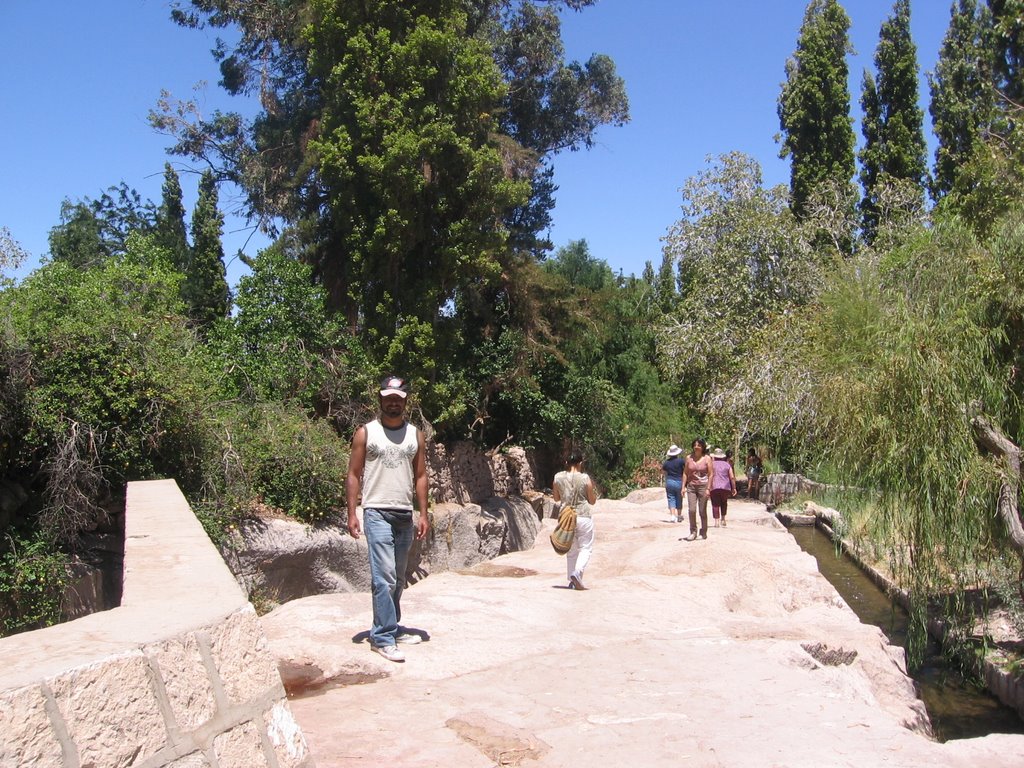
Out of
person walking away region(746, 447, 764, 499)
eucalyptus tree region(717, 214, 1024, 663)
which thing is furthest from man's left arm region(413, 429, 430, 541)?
person walking away region(746, 447, 764, 499)

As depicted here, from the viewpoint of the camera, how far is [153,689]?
266 cm

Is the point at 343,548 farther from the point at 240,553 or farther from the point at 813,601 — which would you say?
the point at 813,601

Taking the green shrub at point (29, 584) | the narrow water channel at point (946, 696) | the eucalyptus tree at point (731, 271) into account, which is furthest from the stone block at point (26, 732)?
the eucalyptus tree at point (731, 271)

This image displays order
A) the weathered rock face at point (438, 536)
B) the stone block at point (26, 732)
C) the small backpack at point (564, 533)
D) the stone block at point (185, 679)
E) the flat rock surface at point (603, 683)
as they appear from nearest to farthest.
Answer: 1. the stone block at point (26, 732)
2. the stone block at point (185, 679)
3. the flat rock surface at point (603, 683)
4. the small backpack at point (564, 533)
5. the weathered rock face at point (438, 536)

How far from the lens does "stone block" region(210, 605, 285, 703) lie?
116 inches

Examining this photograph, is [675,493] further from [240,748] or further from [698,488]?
[240,748]

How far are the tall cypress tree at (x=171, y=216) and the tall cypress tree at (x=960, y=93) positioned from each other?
79.7 feet

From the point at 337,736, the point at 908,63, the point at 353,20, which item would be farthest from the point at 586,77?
the point at 337,736

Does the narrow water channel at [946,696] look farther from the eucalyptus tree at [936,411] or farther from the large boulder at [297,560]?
the large boulder at [297,560]

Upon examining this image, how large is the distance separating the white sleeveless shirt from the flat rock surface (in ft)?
3.36

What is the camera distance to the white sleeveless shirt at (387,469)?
6.36 m

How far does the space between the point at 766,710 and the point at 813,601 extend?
6002 millimetres

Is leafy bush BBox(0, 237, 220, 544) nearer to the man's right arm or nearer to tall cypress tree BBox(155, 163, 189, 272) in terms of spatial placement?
the man's right arm

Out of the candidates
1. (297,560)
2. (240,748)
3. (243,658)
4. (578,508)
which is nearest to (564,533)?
(578,508)
